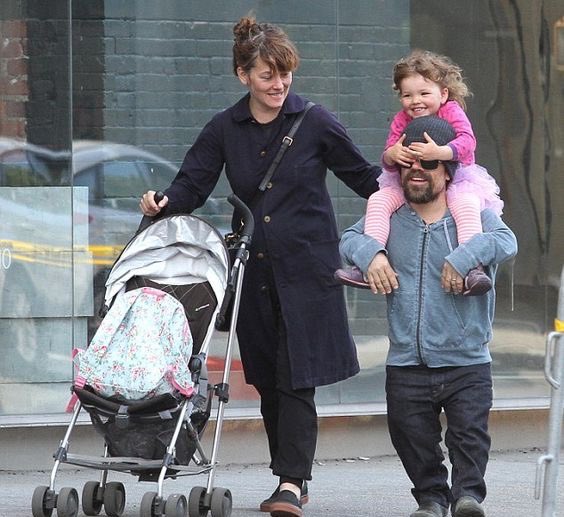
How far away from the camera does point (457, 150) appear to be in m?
5.86

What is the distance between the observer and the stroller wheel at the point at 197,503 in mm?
5953

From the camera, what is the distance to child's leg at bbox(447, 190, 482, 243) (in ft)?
19.2

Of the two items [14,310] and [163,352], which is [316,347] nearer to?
[163,352]

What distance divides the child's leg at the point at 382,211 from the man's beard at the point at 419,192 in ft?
0.34

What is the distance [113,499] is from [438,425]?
1.35 meters

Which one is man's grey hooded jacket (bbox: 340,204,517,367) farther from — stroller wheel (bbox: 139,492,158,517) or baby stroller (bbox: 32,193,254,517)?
stroller wheel (bbox: 139,492,158,517)

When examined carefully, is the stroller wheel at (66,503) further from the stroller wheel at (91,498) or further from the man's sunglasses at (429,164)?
the man's sunglasses at (429,164)

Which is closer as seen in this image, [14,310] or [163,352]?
[163,352]

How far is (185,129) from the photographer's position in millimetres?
8766

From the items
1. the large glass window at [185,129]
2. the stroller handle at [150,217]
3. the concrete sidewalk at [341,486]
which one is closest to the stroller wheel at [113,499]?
the concrete sidewalk at [341,486]

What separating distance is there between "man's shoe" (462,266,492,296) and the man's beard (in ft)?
1.16

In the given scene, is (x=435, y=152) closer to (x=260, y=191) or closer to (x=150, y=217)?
(x=260, y=191)

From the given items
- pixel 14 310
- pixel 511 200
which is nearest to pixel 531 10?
pixel 511 200

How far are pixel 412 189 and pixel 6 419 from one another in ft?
10.8
